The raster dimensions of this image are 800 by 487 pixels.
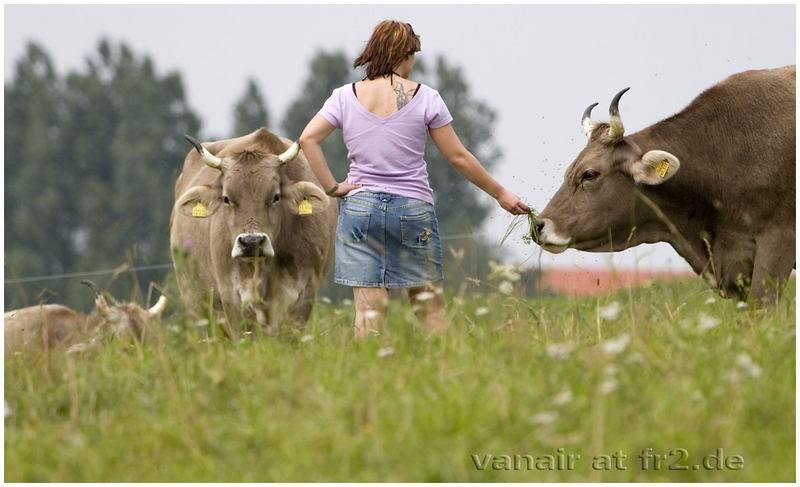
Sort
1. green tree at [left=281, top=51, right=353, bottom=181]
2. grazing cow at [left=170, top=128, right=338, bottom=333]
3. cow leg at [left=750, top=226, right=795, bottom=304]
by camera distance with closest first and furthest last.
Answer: cow leg at [left=750, top=226, right=795, bottom=304] < grazing cow at [left=170, top=128, right=338, bottom=333] < green tree at [left=281, top=51, right=353, bottom=181]

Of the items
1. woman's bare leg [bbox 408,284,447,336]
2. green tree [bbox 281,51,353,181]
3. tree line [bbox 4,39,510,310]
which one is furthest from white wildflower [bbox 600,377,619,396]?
green tree [bbox 281,51,353,181]

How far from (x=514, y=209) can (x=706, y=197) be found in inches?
54.3

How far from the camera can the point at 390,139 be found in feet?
21.7

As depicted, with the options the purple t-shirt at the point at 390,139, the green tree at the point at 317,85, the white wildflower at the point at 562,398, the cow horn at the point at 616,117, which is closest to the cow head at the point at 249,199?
the purple t-shirt at the point at 390,139

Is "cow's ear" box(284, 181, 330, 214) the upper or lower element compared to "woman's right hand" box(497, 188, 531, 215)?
upper

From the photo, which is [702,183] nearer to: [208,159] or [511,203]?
[511,203]

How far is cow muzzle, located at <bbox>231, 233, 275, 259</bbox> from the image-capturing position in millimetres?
7707

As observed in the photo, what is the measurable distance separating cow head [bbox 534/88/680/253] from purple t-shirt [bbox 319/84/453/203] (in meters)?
1.30

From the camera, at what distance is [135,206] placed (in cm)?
5309

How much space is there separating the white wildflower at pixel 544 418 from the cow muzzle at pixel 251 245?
400cm

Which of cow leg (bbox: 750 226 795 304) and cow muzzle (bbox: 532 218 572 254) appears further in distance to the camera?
cow muzzle (bbox: 532 218 572 254)

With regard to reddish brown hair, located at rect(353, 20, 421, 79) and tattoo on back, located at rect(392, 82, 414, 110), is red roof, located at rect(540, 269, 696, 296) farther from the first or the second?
reddish brown hair, located at rect(353, 20, 421, 79)

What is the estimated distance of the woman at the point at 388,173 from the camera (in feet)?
21.8

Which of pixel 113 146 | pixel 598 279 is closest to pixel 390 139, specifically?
pixel 598 279
